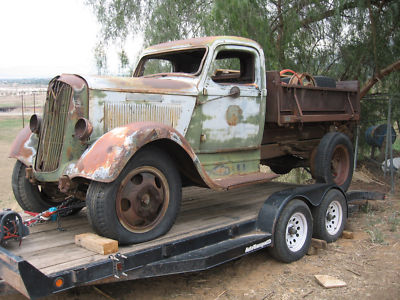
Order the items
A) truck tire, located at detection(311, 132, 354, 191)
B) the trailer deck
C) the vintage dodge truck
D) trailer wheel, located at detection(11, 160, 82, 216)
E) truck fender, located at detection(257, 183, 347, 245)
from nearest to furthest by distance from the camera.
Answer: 1. the trailer deck
2. the vintage dodge truck
3. truck fender, located at detection(257, 183, 347, 245)
4. trailer wheel, located at detection(11, 160, 82, 216)
5. truck tire, located at detection(311, 132, 354, 191)

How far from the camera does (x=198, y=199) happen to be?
17.9 feet

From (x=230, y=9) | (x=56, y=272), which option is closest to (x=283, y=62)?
(x=230, y=9)

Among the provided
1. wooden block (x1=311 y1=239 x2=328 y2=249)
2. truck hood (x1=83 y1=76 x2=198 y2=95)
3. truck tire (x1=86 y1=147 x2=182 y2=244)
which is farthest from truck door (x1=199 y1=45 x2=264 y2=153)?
wooden block (x1=311 y1=239 x2=328 y2=249)

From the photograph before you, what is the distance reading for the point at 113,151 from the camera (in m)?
3.37

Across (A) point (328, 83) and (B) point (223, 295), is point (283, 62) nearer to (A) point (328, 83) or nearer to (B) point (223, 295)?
(A) point (328, 83)

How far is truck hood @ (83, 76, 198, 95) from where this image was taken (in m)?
3.85

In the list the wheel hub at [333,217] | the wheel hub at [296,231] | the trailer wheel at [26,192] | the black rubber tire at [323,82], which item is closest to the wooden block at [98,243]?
the trailer wheel at [26,192]

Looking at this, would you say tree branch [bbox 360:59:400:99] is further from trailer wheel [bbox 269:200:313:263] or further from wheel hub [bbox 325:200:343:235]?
trailer wheel [bbox 269:200:313:263]

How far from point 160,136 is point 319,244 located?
2.32 meters

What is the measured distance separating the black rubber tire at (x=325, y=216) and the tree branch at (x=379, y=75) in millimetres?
3868

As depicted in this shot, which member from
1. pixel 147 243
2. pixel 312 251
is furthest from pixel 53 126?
pixel 312 251

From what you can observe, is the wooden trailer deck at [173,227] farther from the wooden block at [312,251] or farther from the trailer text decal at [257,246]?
the wooden block at [312,251]

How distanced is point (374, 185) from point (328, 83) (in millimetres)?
3030

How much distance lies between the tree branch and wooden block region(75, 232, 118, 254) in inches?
264
